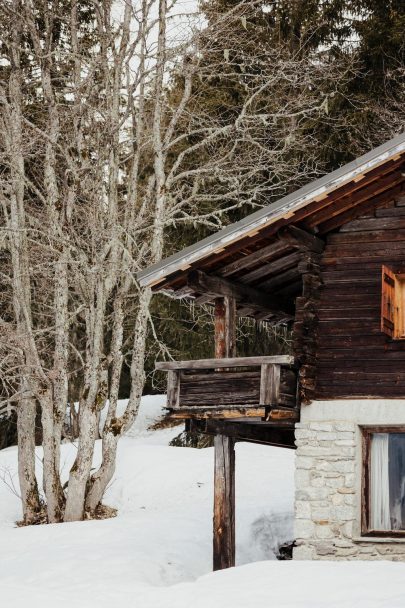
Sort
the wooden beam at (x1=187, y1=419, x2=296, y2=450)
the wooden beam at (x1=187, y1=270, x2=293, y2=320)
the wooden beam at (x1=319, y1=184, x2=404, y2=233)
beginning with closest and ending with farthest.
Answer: the wooden beam at (x1=319, y1=184, x2=404, y2=233) → the wooden beam at (x1=187, y1=270, x2=293, y2=320) → the wooden beam at (x1=187, y1=419, x2=296, y2=450)

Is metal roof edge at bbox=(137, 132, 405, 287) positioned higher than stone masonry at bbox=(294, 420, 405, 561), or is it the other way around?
metal roof edge at bbox=(137, 132, 405, 287)

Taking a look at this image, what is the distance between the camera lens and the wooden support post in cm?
1731

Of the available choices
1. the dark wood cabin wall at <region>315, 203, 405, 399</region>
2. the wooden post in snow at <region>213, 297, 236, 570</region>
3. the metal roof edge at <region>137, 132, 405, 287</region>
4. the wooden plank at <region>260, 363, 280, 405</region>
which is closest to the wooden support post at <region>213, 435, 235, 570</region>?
the wooden post in snow at <region>213, 297, 236, 570</region>

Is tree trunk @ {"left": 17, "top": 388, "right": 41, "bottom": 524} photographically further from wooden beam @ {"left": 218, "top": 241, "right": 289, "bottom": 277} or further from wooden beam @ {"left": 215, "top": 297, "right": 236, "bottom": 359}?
wooden beam @ {"left": 218, "top": 241, "right": 289, "bottom": 277}

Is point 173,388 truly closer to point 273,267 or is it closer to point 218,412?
point 218,412

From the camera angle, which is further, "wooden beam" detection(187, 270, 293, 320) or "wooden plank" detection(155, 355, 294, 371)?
"wooden beam" detection(187, 270, 293, 320)

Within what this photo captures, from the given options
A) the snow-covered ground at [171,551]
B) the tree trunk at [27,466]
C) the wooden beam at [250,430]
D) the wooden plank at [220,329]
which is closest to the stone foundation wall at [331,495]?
the wooden beam at [250,430]

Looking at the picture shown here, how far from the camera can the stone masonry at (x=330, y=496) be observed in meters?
15.8

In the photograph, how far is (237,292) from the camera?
1772 centimetres

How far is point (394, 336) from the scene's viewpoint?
16.1 meters

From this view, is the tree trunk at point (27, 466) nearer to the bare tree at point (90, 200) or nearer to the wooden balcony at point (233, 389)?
the bare tree at point (90, 200)

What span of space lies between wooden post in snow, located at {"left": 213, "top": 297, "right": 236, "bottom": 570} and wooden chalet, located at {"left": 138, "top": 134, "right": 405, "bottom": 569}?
0.04 metres

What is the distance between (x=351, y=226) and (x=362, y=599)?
6.12 m

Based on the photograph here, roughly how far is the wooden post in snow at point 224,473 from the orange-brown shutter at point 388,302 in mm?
2508
